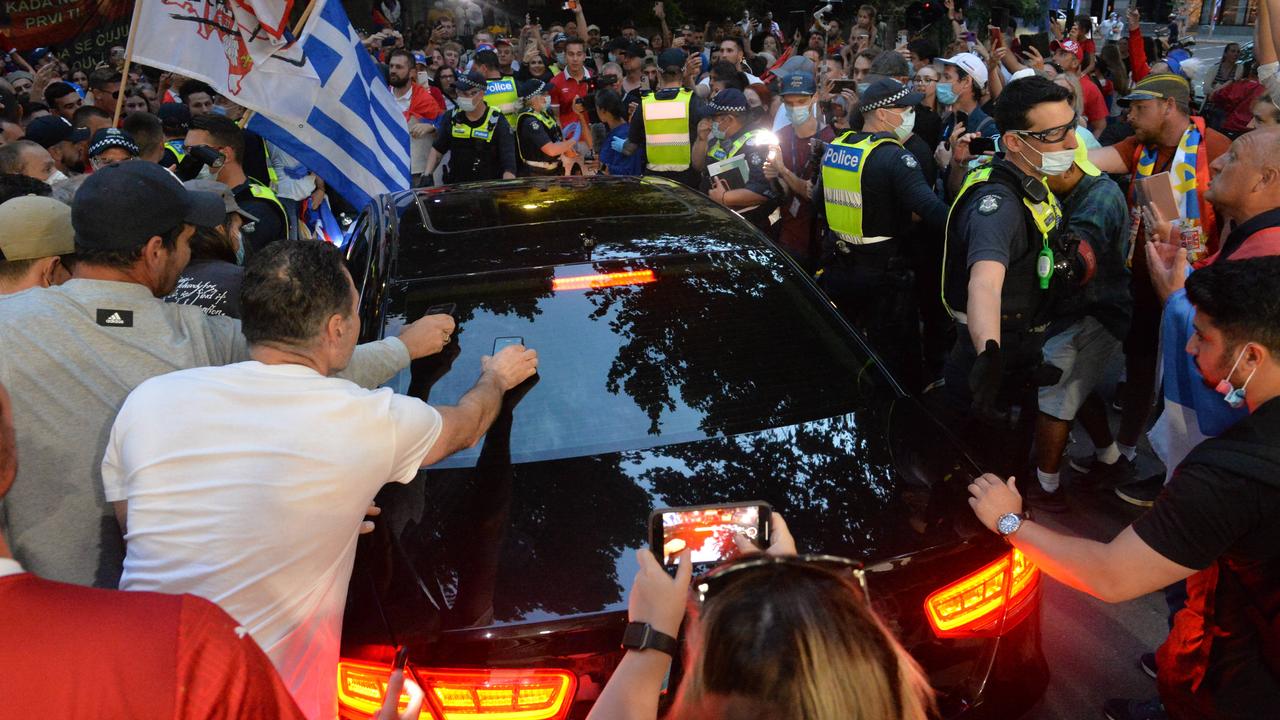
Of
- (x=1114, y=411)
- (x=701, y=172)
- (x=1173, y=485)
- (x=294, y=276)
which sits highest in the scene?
(x=294, y=276)

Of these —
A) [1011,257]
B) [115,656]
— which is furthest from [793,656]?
[1011,257]

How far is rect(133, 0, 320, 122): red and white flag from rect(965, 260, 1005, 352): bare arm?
11.3 feet

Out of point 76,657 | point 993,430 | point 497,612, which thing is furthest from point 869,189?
point 76,657

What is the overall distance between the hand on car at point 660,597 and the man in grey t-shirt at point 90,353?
1.46 metres

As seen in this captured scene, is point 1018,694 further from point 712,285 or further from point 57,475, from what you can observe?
point 57,475

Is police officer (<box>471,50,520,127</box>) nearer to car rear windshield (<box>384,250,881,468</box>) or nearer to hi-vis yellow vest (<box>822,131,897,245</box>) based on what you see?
hi-vis yellow vest (<box>822,131,897,245</box>)

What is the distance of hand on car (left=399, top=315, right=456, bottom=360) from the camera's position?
9.12 feet

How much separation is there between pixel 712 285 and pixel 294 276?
1.47m

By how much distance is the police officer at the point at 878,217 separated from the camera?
490cm

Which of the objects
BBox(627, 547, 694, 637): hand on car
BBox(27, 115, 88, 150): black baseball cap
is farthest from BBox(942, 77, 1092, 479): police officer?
BBox(27, 115, 88, 150): black baseball cap

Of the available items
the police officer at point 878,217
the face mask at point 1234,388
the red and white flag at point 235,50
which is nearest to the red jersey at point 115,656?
the face mask at point 1234,388

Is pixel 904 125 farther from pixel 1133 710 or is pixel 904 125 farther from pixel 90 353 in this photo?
pixel 90 353

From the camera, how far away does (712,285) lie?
3178 millimetres

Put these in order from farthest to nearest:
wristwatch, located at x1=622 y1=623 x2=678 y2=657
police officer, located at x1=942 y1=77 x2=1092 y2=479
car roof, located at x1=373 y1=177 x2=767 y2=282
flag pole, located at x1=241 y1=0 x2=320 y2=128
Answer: flag pole, located at x1=241 y1=0 x2=320 y2=128 → police officer, located at x1=942 y1=77 x2=1092 y2=479 → car roof, located at x1=373 y1=177 x2=767 y2=282 → wristwatch, located at x1=622 y1=623 x2=678 y2=657
